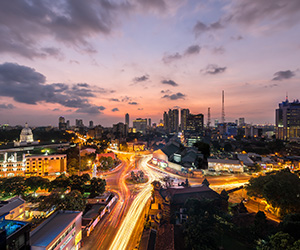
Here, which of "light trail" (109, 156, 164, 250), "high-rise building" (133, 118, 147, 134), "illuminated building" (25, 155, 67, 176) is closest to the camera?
"light trail" (109, 156, 164, 250)

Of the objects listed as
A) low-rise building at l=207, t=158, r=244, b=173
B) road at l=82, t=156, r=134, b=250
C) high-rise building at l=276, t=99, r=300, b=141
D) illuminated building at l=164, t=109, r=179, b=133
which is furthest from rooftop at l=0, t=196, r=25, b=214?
illuminated building at l=164, t=109, r=179, b=133

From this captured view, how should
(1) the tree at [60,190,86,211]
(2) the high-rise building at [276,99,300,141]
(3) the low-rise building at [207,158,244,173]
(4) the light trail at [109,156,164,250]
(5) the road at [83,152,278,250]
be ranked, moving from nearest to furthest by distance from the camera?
(4) the light trail at [109,156,164,250], (5) the road at [83,152,278,250], (1) the tree at [60,190,86,211], (3) the low-rise building at [207,158,244,173], (2) the high-rise building at [276,99,300,141]

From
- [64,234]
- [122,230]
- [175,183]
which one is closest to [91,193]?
[122,230]

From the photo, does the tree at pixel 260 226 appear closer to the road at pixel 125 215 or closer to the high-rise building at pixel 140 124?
the road at pixel 125 215

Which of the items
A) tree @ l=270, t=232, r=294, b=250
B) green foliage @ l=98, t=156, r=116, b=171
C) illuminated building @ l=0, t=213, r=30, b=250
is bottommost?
green foliage @ l=98, t=156, r=116, b=171

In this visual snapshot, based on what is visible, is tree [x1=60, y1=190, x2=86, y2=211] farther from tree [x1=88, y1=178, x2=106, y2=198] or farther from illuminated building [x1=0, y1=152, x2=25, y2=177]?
illuminated building [x1=0, y1=152, x2=25, y2=177]

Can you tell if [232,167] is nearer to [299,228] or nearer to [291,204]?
[291,204]

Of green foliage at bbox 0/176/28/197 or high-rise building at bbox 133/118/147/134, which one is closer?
green foliage at bbox 0/176/28/197

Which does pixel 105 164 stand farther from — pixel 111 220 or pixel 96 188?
pixel 111 220
